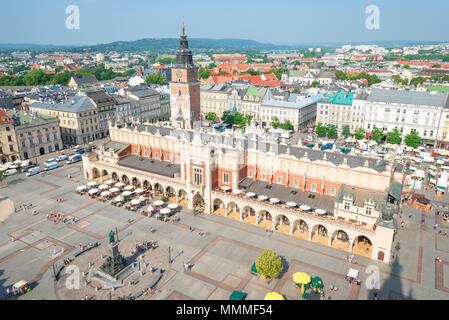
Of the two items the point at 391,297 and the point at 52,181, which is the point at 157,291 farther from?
the point at 52,181

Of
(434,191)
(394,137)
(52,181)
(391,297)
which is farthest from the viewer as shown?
(394,137)

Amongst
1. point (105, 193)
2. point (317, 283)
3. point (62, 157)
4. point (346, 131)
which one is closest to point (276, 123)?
point (346, 131)

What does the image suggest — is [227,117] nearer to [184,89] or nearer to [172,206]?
[184,89]

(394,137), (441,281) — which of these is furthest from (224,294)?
(394,137)

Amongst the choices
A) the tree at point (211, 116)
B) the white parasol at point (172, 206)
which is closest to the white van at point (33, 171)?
the white parasol at point (172, 206)

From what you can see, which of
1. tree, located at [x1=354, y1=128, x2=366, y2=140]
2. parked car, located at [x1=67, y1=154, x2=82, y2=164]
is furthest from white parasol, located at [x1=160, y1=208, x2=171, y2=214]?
tree, located at [x1=354, y1=128, x2=366, y2=140]

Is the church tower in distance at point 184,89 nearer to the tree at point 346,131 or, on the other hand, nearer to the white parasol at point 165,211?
the white parasol at point 165,211

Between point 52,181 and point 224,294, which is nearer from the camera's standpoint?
point 224,294
